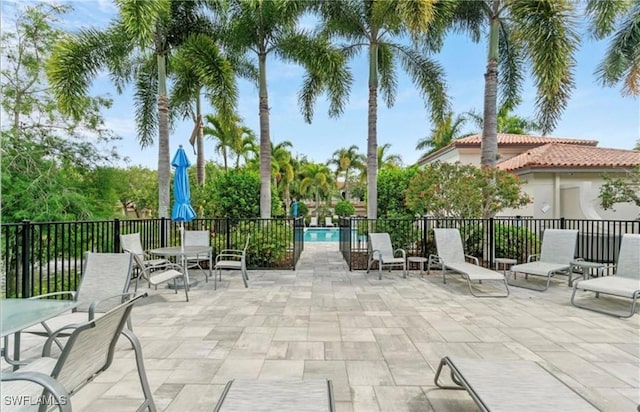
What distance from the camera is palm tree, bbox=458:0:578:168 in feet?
27.2

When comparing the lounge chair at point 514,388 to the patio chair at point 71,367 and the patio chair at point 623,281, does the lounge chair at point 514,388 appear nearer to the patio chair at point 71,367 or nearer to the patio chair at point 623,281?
the patio chair at point 71,367

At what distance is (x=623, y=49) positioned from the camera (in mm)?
10453

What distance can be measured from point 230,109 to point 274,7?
3177 millimetres

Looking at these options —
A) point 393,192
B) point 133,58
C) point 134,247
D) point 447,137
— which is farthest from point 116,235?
point 447,137

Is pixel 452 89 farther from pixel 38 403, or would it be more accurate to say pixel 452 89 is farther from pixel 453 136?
pixel 453 136

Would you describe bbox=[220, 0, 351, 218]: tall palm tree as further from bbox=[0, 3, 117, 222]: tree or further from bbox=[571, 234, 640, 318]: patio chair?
bbox=[571, 234, 640, 318]: patio chair

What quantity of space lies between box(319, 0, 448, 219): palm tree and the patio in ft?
18.0

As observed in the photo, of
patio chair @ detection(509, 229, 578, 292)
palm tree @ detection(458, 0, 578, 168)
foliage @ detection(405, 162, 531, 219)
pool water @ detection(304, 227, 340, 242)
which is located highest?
palm tree @ detection(458, 0, 578, 168)

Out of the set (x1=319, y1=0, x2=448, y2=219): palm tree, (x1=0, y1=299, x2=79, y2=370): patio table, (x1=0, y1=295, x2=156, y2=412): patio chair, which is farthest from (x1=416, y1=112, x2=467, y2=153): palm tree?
(x1=0, y1=295, x2=156, y2=412): patio chair

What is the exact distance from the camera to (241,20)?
9.87 metres

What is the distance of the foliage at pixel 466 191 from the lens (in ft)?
Answer: 27.8

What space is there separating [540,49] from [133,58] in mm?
12311

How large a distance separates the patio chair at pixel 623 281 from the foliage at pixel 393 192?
25.0 ft

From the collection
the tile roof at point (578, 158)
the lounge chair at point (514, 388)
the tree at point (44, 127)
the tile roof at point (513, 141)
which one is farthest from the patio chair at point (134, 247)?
the tile roof at point (513, 141)
